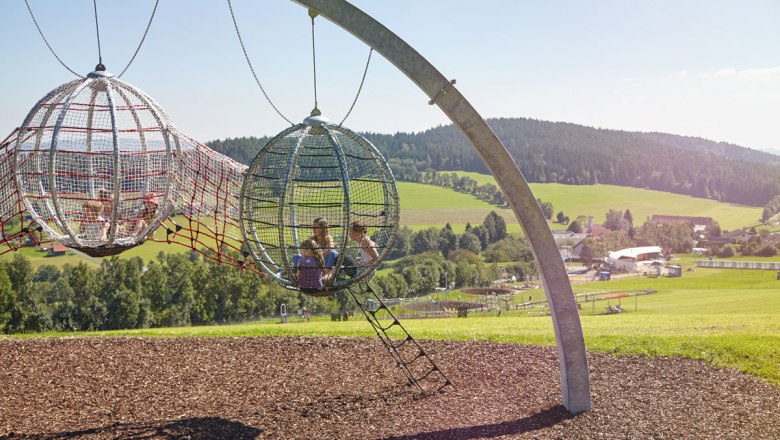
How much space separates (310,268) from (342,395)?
2424mm

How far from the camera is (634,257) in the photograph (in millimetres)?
50594

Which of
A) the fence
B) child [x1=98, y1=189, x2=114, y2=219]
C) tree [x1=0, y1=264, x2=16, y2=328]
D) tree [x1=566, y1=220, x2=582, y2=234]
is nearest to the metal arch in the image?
child [x1=98, y1=189, x2=114, y2=219]

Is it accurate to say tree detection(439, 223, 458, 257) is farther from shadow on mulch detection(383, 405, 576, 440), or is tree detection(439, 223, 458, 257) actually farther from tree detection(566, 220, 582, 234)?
shadow on mulch detection(383, 405, 576, 440)

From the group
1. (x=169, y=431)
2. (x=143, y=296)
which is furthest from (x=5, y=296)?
(x=169, y=431)

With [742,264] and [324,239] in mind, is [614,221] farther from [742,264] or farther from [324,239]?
[324,239]

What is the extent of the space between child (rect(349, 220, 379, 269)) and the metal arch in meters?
1.75

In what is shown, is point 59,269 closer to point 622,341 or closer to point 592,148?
point 622,341

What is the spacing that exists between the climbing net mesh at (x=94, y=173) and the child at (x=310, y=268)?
3.94ft

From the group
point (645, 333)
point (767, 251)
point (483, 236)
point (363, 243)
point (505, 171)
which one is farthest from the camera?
point (483, 236)

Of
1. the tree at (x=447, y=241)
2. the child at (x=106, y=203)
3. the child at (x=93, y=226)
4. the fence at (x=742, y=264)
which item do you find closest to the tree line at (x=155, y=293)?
the tree at (x=447, y=241)

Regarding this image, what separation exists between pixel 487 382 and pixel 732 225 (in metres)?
55.6

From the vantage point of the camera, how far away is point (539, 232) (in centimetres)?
819

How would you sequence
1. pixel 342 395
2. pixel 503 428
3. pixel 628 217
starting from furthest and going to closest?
pixel 628 217 < pixel 342 395 < pixel 503 428

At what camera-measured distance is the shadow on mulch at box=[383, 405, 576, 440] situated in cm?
751
